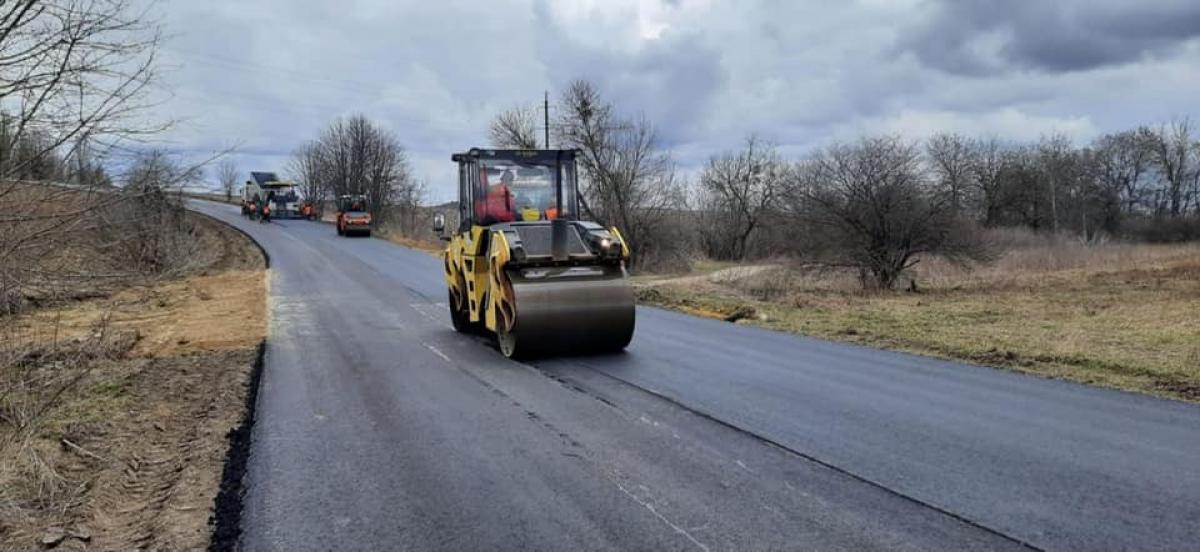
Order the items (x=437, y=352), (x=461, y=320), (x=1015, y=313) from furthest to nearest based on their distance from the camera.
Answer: (x=1015, y=313)
(x=461, y=320)
(x=437, y=352)

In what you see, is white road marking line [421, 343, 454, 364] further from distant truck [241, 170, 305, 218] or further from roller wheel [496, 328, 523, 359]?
distant truck [241, 170, 305, 218]

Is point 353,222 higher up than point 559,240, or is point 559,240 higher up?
point 353,222

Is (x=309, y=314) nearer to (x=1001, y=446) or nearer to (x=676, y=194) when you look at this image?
(x=1001, y=446)

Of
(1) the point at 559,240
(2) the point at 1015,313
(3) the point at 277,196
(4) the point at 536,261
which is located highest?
(3) the point at 277,196

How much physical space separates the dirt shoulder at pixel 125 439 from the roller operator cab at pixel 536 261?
118 inches

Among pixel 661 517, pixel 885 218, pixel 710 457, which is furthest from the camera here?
pixel 885 218

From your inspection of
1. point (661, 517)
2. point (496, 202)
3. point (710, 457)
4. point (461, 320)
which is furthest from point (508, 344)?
point (661, 517)

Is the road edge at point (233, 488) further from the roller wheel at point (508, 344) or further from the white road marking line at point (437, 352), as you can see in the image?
the roller wheel at point (508, 344)

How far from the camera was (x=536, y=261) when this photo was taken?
9.88 metres

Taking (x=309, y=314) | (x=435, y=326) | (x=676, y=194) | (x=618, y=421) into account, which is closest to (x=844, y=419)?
(x=618, y=421)

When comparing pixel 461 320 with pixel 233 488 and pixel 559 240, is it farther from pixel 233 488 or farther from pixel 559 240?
pixel 233 488

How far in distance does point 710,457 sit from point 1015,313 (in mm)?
12823

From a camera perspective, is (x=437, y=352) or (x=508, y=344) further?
(x=437, y=352)

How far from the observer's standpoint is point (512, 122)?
139 ft
